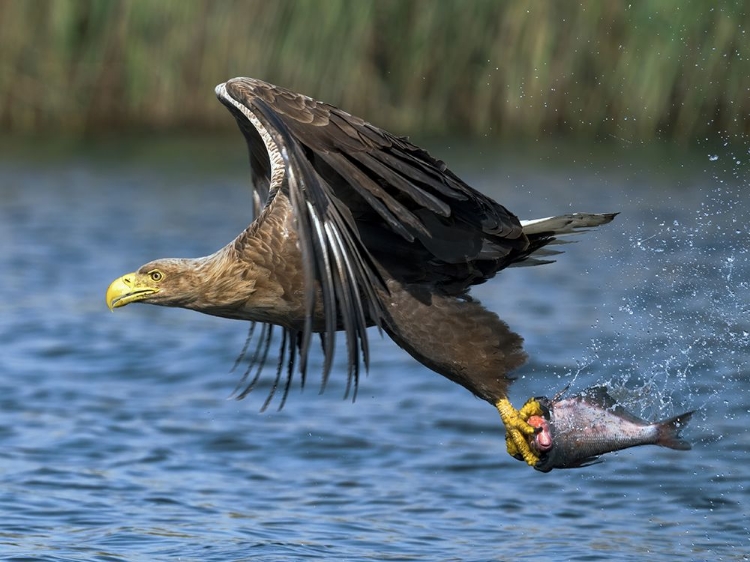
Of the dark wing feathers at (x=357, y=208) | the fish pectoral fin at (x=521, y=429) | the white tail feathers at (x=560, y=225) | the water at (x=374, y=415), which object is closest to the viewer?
the dark wing feathers at (x=357, y=208)

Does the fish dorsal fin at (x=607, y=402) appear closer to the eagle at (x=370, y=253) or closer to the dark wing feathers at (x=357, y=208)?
the eagle at (x=370, y=253)

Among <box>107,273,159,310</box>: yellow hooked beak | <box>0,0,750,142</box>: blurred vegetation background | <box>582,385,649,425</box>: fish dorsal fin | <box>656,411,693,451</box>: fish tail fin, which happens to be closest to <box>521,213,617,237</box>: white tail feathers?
<box>582,385,649,425</box>: fish dorsal fin

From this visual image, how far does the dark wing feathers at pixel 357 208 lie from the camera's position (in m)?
4.41

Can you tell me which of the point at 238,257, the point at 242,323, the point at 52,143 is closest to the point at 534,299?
the point at 242,323

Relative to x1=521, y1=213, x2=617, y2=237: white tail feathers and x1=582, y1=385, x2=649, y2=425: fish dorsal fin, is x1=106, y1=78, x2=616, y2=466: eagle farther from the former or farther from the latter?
x1=582, y1=385, x2=649, y2=425: fish dorsal fin

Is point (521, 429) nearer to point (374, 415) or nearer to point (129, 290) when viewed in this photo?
point (129, 290)

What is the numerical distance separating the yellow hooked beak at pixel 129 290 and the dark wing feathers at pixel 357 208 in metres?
0.58

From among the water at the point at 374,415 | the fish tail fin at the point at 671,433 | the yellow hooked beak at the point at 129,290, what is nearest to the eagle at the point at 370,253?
the yellow hooked beak at the point at 129,290

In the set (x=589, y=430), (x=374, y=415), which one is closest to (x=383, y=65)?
(x=374, y=415)

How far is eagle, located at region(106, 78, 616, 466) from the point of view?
4500mm

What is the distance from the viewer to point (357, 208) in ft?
15.8

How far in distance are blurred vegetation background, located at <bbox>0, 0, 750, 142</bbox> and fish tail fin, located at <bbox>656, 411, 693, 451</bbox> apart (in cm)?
825

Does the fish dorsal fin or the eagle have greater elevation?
the eagle

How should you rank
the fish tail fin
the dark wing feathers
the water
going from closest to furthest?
the dark wing feathers
the fish tail fin
the water
